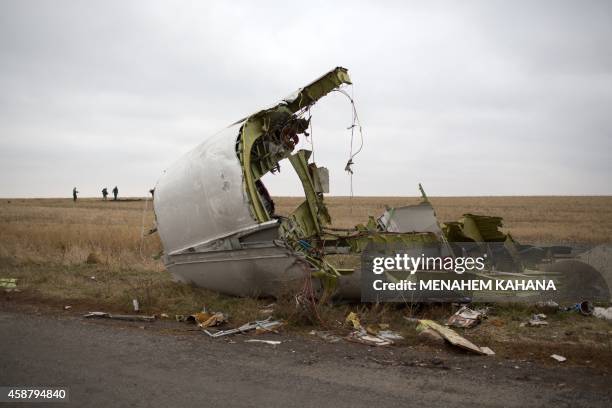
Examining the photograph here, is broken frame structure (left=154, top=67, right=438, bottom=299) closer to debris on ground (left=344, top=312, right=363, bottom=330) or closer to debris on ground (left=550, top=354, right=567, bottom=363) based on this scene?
debris on ground (left=344, top=312, right=363, bottom=330)

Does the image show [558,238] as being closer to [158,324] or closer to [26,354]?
[158,324]

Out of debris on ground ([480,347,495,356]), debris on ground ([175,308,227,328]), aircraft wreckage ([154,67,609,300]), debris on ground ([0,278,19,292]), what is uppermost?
aircraft wreckage ([154,67,609,300])

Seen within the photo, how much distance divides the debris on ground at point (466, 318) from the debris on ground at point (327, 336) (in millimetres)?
1702

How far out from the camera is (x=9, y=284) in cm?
1054

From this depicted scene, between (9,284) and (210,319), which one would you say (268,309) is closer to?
(210,319)

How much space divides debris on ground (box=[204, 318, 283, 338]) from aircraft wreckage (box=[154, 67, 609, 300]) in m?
0.84

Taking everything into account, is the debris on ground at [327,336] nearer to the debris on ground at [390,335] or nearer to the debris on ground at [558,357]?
the debris on ground at [390,335]

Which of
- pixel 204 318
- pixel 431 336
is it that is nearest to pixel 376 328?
pixel 431 336

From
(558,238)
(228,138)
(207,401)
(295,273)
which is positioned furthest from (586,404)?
(558,238)

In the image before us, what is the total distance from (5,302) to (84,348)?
3.99 meters

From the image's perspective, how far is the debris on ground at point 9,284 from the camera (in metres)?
10.2

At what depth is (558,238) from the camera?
1930cm

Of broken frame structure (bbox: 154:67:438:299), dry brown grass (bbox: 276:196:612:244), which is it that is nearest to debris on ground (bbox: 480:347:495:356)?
broken frame structure (bbox: 154:67:438:299)

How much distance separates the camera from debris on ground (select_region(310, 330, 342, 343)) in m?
6.89
